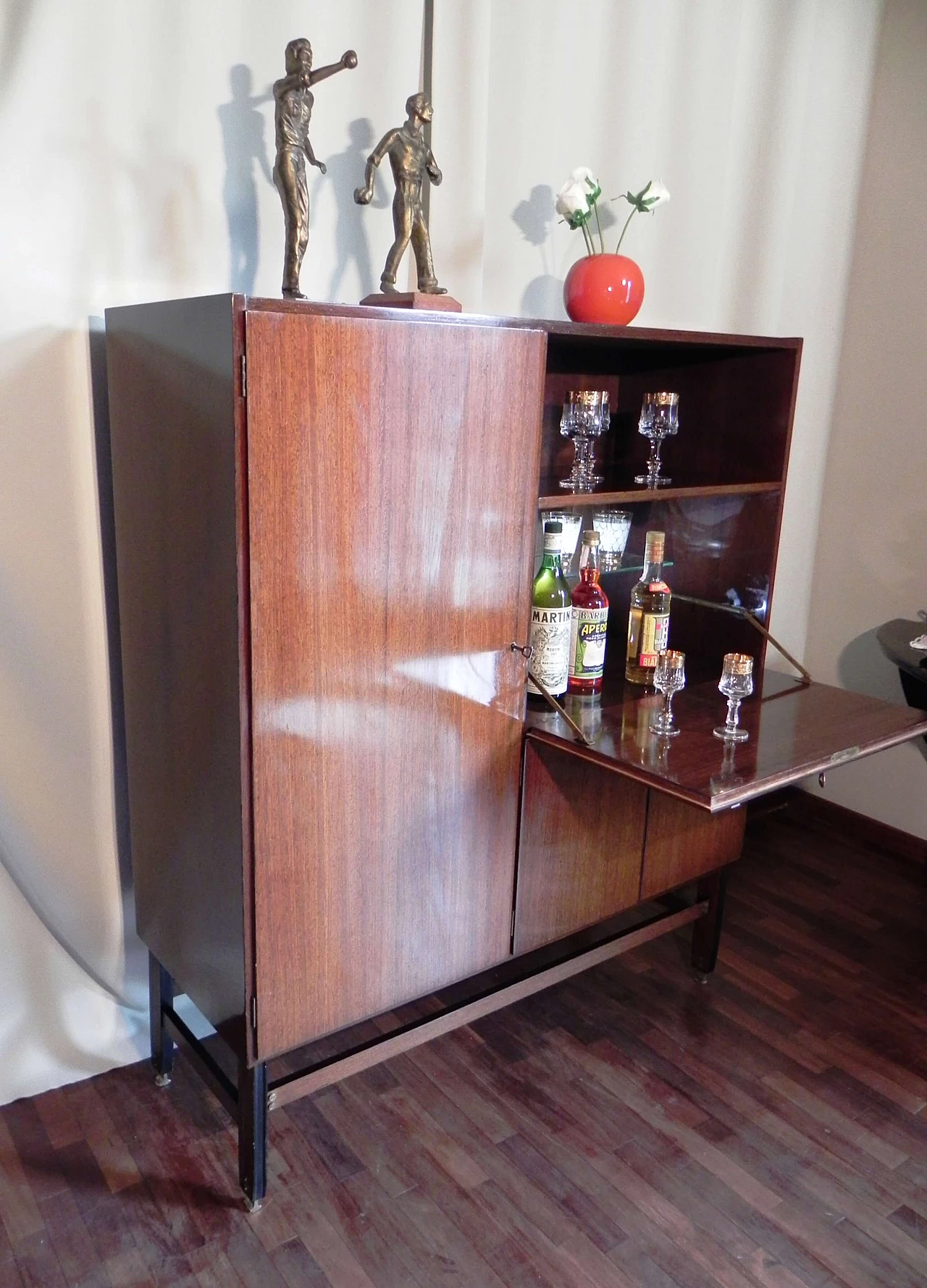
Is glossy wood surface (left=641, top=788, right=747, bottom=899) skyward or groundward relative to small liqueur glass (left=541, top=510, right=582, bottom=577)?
groundward

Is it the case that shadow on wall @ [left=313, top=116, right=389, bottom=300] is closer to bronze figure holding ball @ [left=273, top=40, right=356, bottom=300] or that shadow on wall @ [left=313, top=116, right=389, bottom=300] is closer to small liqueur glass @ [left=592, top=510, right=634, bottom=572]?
bronze figure holding ball @ [left=273, top=40, right=356, bottom=300]

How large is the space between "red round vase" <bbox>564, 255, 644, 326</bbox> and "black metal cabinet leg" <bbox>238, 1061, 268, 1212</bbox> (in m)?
Result: 1.46

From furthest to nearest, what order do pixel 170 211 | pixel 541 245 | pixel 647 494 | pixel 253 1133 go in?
pixel 541 245, pixel 647 494, pixel 170 211, pixel 253 1133

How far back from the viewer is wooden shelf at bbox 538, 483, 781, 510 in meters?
1.68

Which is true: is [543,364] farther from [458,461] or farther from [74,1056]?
[74,1056]

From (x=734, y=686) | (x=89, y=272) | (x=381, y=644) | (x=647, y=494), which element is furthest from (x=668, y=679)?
(x=89, y=272)

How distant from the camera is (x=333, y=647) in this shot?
1412 mm

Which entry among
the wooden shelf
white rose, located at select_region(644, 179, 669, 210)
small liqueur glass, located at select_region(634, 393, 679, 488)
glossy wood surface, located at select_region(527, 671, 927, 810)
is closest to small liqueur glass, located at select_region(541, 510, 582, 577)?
the wooden shelf

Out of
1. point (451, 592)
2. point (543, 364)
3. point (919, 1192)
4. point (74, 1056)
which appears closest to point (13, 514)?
point (451, 592)

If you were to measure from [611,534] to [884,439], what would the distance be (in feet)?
3.90

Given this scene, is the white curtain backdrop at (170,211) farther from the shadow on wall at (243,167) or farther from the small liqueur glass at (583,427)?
the small liqueur glass at (583,427)

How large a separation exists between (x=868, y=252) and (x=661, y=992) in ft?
6.78

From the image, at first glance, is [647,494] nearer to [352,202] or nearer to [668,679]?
[668,679]

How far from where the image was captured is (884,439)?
283cm
